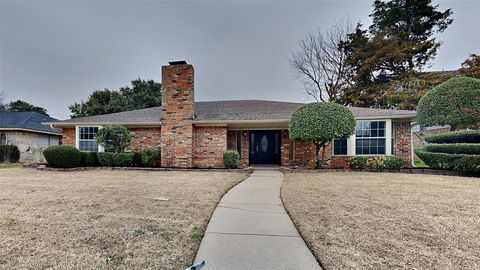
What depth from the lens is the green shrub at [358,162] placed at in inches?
440

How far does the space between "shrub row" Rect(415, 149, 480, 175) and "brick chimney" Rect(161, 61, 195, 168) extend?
1086 cm

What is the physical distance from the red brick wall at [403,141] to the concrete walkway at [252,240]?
9670mm

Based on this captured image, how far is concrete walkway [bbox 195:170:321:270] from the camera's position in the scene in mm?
2543

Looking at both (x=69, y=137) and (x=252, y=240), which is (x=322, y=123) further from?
(x=69, y=137)

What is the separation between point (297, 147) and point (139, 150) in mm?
8568

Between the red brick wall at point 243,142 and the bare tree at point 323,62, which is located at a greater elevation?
the bare tree at point 323,62

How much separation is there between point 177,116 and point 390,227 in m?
10.2

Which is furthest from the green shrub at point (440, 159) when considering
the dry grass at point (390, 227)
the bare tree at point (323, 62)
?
the bare tree at point (323, 62)

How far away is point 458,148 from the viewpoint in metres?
9.56

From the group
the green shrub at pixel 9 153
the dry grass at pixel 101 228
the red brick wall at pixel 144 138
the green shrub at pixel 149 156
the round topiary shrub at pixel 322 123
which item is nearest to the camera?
the dry grass at pixel 101 228

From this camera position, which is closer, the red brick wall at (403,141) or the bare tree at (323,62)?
the red brick wall at (403,141)

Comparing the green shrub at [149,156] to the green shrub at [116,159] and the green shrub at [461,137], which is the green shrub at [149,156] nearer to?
the green shrub at [116,159]

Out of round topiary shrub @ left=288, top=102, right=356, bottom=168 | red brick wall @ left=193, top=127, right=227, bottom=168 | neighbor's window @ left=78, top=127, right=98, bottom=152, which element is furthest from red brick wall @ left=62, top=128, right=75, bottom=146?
round topiary shrub @ left=288, top=102, right=356, bottom=168

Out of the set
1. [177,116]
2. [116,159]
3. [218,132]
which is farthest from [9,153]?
[218,132]
